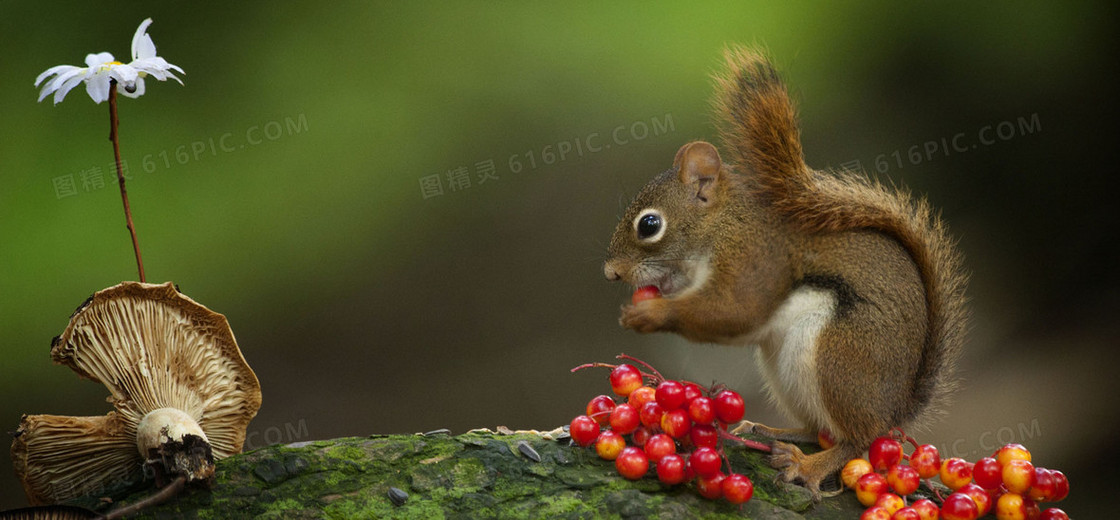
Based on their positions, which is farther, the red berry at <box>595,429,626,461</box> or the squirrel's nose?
the squirrel's nose

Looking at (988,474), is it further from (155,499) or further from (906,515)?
(155,499)

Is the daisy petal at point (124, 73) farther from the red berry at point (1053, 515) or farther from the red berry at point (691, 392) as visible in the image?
the red berry at point (1053, 515)

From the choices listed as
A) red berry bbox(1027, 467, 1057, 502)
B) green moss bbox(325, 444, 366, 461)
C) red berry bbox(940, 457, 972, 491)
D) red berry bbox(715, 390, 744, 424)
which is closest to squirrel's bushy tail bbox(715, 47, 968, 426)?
red berry bbox(940, 457, 972, 491)

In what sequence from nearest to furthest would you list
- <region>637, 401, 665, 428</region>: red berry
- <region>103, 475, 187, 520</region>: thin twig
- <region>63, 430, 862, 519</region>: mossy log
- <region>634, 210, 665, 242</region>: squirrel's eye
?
<region>103, 475, 187, 520</region>: thin twig < <region>63, 430, 862, 519</region>: mossy log < <region>637, 401, 665, 428</region>: red berry < <region>634, 210, 665, 242</region>: squirrel's eye

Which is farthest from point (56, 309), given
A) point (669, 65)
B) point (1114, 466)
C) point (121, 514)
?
point (1114, 466)

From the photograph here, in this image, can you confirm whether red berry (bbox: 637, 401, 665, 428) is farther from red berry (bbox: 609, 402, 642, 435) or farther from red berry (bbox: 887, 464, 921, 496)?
red berry (bbox: 887, 464, 921, 496)

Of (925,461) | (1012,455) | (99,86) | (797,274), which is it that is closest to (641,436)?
(797,274)

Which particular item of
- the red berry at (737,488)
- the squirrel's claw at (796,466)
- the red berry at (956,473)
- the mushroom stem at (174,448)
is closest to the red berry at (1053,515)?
the red berry at (956,473)
